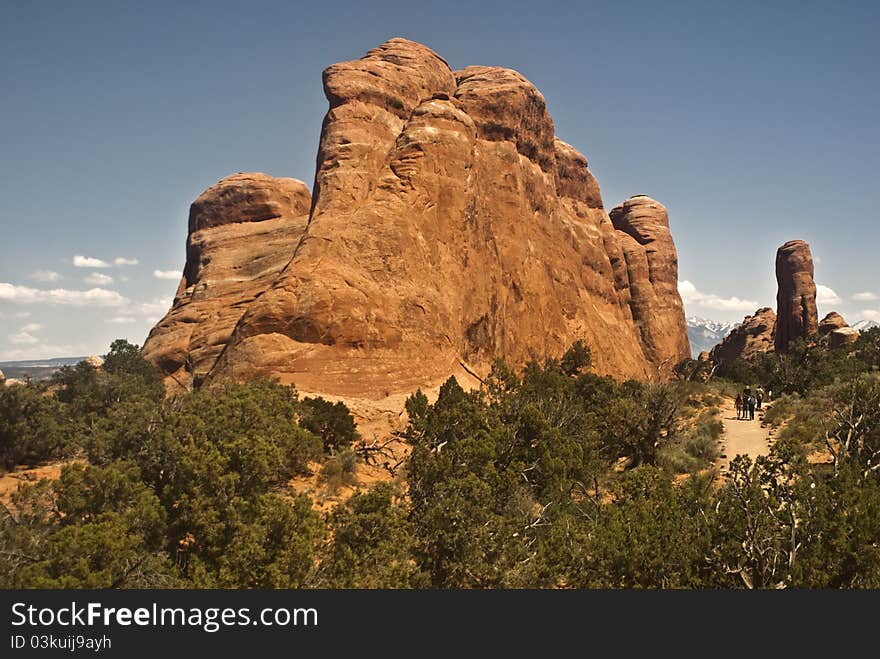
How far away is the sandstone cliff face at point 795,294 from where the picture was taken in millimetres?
73500

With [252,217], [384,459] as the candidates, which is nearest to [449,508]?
[384,459]

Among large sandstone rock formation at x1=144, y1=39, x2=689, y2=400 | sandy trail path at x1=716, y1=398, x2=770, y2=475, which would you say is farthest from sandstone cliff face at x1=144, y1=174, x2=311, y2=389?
sandy trail path at x1=716, y1=398, x2=770, y2=475

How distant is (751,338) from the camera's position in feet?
294

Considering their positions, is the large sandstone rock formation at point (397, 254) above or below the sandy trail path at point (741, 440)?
above

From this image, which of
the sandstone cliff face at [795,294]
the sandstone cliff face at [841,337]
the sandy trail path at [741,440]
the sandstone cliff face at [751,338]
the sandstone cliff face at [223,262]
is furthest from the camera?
the sandstone cliff face at [751,338]

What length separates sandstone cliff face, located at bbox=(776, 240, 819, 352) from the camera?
2894 inches

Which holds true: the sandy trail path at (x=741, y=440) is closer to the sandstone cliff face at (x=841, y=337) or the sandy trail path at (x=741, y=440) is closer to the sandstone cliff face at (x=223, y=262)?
the sandstone cliff face at (x=223, y=262)

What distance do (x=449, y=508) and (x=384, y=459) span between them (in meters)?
13.5

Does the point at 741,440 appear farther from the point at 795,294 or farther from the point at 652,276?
the point at 795,294

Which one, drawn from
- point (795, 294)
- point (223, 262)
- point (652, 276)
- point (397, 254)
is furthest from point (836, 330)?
point (223, 262)

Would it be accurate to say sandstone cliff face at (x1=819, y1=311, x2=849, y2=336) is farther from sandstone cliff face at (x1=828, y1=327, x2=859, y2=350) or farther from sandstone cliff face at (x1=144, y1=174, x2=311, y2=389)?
sandstone cliff face at (x1=144, y1=174, x2=311, y2=389)

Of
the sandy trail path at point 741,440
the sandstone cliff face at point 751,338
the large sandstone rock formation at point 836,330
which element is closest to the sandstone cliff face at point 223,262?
the sandy trail path at point 741,440

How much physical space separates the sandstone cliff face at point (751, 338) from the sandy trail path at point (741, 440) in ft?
184

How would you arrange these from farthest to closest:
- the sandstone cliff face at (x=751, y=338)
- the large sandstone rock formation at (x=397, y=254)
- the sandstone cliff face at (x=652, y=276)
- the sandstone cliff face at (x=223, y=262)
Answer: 1. the sandstone cliff face at (x=751, y=338)
2. the sandstone cliff face at (x=652, y=276)
3. the sandstone cliff face at (x=223, y=262)
4. the large sandstone rock formation at (x=397, y=254)
